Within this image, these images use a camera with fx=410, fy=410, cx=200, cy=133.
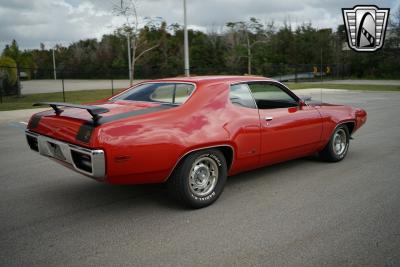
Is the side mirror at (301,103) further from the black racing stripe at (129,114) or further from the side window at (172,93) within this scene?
the black racing stripe at (129,114)

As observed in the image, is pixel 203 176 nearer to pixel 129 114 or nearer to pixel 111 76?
pixel 129 114

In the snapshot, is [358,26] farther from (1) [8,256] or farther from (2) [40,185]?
(1) [8,256]

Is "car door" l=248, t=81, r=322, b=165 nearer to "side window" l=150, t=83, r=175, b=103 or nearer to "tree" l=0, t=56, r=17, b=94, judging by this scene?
"side window" l=150, t=83, r=175, b=103

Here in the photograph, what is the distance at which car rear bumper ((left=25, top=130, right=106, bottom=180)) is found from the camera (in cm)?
373

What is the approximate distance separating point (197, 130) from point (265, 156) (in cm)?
122

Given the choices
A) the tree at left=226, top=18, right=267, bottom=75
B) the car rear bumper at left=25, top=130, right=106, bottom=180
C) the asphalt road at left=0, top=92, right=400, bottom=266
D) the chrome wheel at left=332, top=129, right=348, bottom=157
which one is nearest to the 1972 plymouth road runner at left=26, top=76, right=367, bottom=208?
the car rear bumper at left=25, top=130, right=106, bottom=180

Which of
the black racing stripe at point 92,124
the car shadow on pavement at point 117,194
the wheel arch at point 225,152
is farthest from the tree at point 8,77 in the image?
the wheel arch at point 225,152

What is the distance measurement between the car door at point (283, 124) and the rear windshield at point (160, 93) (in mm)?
926

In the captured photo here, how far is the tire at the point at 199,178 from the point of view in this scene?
4199 mm

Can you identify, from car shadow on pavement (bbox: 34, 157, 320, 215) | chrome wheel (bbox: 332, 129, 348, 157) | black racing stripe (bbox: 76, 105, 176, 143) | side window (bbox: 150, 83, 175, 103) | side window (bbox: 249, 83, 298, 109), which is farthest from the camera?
chrome wheel (bbox: 332, 129, 348, 157)

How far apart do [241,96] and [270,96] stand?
2.51 ft

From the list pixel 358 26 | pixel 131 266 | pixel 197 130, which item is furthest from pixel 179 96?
pixel 358 26

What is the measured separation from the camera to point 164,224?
399cm

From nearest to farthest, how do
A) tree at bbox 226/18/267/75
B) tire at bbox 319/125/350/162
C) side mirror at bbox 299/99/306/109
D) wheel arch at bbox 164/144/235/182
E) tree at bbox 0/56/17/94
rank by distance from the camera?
1. wheel arch at bbox 164/144/235/182
2. side mirror at bbox 299/99/306/109
3. tire at bbox 319/125/350/162
4. tree at bbox 0/56/17/94
5. tree at bbox 226/18/267/75
